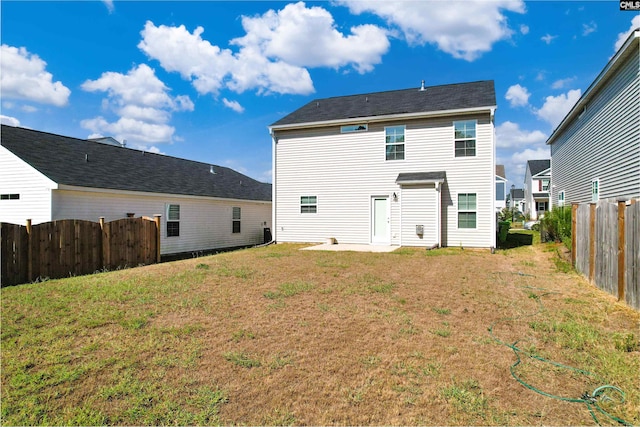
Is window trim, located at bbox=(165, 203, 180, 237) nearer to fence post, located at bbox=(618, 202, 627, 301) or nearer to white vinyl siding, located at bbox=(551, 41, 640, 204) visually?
fence post, located at bbox=(618, 202, 627, 301)

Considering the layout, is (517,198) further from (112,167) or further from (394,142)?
(112,167)

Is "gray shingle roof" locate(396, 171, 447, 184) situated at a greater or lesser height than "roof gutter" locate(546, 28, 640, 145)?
lesser

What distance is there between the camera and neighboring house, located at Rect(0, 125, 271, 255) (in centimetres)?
1052

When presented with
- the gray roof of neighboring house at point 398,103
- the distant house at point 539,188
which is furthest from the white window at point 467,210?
the distant house at point 539,188

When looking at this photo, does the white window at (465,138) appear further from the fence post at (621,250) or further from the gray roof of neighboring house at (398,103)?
the fence post at (621,250)

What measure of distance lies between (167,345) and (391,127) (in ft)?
43.9

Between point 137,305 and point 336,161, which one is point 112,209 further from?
point 336,161

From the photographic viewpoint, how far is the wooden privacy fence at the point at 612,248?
5281mm

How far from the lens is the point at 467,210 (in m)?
14.0

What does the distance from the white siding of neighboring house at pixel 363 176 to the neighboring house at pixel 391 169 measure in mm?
41

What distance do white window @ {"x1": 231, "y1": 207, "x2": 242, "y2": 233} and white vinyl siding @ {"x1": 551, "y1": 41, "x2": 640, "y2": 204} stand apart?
50.8 ft

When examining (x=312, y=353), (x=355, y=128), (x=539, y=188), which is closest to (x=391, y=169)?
(x=355, y=128)

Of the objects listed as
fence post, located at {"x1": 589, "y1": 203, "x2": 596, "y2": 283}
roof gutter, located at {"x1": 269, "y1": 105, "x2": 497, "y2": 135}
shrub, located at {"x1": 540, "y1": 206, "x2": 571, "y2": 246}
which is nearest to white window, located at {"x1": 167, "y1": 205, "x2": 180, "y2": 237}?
roof gutter, located at {"x1": 269, "y1": 105, "x2": 497, "y2": 135}

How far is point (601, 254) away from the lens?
6672 mm
